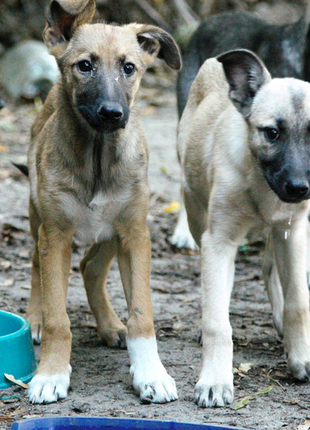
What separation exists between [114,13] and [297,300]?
944 centimetres

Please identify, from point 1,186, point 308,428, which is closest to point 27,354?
point 308,428

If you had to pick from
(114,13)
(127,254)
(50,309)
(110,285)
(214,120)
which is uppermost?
(114,13)

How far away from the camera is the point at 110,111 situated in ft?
12.2

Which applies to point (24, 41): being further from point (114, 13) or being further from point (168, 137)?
point (168, 137)

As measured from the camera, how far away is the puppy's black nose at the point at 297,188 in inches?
147

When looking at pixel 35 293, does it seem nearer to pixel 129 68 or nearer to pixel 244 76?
pixel 129 68

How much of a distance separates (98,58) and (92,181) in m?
0.68

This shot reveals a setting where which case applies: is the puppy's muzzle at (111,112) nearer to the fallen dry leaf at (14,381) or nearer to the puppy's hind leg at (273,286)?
the fallen dry leaf at (14,381)

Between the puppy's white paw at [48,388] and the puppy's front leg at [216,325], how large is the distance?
2.28 ft

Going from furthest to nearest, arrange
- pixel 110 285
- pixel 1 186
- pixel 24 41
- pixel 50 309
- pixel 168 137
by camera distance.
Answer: pixel 24 41 < pixel 168 137 < pixel 1 186 < pixel 110 285 < pixel 50 309

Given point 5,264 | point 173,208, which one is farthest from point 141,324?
point 173,208

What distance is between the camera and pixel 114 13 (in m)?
12.7

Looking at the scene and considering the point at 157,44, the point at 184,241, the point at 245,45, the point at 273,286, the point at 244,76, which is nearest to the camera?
the point at 244,76

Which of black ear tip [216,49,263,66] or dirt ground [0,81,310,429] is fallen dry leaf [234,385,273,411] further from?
black ear tip [216,49,263,66]
